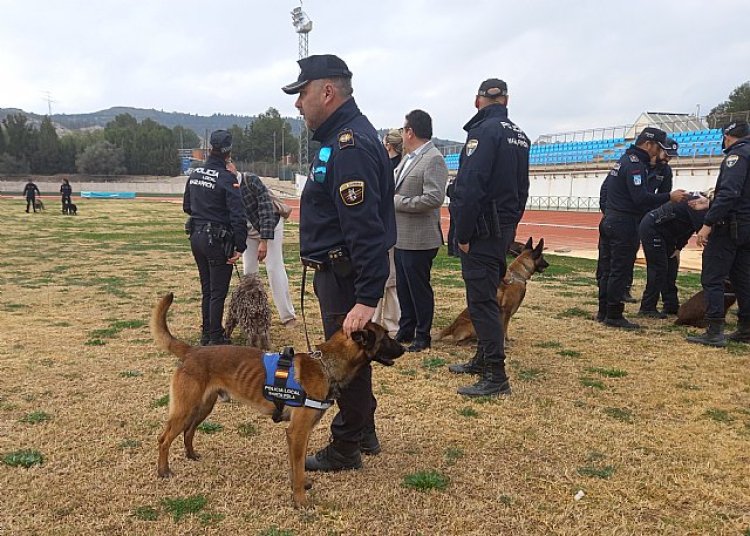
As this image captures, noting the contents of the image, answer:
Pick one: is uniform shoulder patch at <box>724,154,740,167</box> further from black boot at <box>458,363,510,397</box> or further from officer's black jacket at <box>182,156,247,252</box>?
officer's black jacket at <box>182,156,247,252</box>

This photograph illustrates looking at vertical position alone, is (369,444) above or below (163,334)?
below

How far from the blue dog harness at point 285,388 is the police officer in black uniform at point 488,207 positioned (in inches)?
77.2

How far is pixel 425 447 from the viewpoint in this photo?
3807 mm

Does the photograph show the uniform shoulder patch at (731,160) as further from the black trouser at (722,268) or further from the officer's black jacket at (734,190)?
the black trouser at (722,268)

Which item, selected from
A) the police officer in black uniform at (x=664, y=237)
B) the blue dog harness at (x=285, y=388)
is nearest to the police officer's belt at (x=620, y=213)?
the police officer in black uniform at (x=664, y=237)

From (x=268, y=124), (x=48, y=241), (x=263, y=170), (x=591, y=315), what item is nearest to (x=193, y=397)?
(x=591, y=315)

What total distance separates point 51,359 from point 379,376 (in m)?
3.27

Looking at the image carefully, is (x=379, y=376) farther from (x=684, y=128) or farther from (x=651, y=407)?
(x=684, y=128)

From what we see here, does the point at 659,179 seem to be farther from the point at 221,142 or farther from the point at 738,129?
the point at 221,142

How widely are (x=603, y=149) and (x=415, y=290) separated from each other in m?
41.5

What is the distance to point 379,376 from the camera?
511 centimetres

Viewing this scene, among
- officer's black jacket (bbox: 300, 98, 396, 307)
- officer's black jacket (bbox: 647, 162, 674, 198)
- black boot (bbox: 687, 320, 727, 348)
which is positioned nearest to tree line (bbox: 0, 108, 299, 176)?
officer's black jacket (bbox: 647, 162, 674, 198)

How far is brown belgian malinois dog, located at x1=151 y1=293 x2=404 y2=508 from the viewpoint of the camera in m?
3.08

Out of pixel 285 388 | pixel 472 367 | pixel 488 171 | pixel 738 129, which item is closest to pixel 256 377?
pixel 285 388
